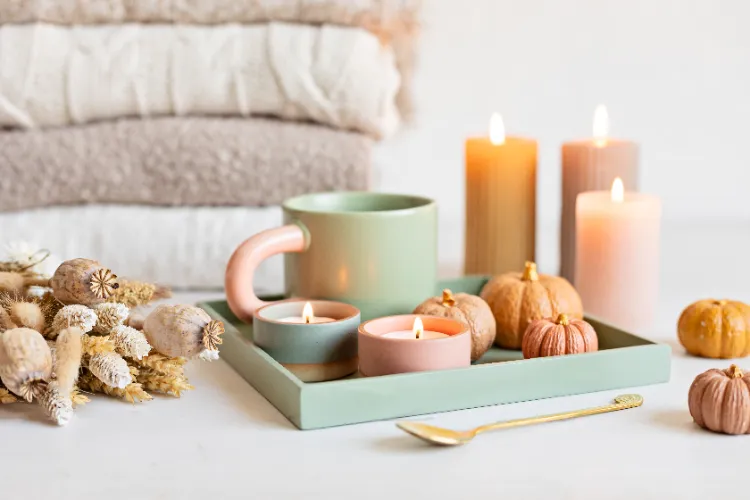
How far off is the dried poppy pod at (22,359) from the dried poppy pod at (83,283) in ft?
0.16

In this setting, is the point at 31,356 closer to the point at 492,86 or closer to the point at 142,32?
the point at 142,32

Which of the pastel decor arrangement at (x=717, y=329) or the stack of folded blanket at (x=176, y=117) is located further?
the stack of folded blanket at (x=176, y=117)

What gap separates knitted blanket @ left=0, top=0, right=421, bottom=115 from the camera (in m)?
1.00

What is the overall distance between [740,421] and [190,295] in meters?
0.56

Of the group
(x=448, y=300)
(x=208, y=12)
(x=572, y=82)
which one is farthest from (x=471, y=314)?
(x=572, y=82)

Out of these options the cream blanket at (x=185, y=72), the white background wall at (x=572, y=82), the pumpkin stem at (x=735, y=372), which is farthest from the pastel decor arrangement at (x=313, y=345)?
the white background wall at (x=572, y=82)

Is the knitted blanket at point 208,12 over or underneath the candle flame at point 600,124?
over

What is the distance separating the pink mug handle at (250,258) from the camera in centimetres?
73

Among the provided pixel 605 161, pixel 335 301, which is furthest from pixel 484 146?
pixel 335 301

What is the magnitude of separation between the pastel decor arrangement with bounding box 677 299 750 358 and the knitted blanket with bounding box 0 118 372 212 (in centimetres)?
36

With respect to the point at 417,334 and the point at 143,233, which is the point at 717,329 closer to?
the point at 417,334

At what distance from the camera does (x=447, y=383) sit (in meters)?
0.62

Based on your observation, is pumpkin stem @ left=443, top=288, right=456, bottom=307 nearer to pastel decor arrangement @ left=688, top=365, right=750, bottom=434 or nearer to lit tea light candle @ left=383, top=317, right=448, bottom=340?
lit tea light candle @ left=383, top=317, right=448, bottom=340

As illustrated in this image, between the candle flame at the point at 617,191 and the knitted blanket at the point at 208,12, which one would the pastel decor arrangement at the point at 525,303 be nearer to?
the candle flame at the point at 617,191
